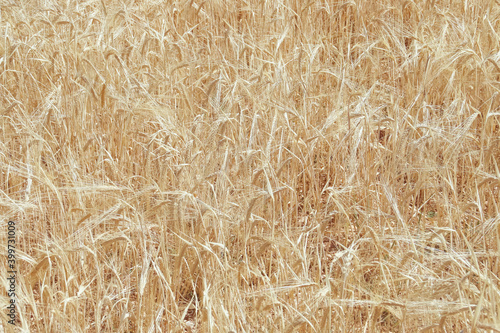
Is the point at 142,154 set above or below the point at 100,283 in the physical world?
above

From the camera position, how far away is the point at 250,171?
6.28 ft

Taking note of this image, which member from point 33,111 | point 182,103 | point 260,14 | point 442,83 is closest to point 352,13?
point 260,14

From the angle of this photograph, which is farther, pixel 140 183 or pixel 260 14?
pixel 260 14

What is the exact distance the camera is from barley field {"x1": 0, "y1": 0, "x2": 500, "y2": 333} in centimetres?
164

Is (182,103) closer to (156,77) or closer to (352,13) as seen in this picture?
(156,77)

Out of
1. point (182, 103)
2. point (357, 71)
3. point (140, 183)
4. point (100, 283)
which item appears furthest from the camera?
point (357, 71)

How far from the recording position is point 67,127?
2.44 meters

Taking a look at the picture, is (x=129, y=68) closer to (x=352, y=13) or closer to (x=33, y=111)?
(x=33, y=111)

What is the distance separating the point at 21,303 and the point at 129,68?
133 centimetres

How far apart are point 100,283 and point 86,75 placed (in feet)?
3.57

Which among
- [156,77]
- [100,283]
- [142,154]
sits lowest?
[100,283]

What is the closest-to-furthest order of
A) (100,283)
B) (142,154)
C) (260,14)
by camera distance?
(100,283) → (142,154) → (260,14)

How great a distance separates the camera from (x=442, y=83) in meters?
2.59

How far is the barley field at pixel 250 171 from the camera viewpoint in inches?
64.6
